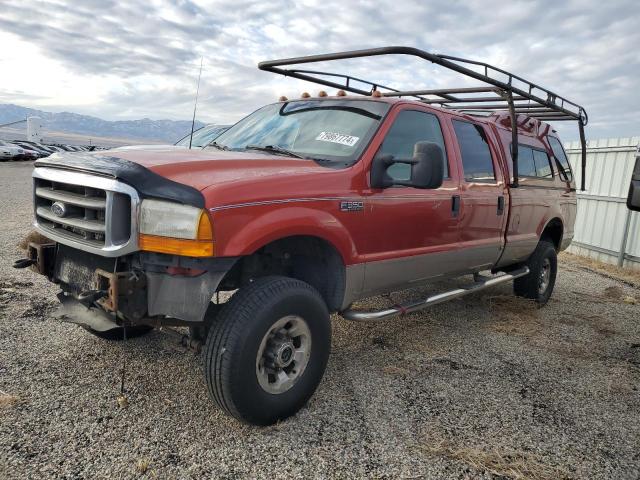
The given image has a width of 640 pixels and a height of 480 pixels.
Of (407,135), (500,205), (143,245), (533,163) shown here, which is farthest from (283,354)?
(533,163)

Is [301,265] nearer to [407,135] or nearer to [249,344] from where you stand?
[249,344]

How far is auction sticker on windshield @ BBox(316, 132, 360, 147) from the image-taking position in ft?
11.5

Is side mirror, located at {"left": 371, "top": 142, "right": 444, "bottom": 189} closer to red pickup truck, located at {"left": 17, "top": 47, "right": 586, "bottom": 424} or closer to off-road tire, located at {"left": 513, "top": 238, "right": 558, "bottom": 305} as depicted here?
red pickup truck, located at {"left": 17, "top": 47, "right": 586, "bottom": 424}

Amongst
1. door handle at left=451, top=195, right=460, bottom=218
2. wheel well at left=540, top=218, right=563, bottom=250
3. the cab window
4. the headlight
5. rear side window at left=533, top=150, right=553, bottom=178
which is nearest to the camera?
the headlight

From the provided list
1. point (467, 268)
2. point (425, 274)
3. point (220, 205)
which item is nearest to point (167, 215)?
point (220, 205)

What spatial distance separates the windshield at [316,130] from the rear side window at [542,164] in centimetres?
285

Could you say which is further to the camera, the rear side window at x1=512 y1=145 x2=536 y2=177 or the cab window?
the rear side window at x1=512 y1=145 x2=536 y2=177

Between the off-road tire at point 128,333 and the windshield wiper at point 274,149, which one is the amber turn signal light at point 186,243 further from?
the off-road tire at point 128,333

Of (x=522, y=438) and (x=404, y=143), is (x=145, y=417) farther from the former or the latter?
(x=404, y=143)

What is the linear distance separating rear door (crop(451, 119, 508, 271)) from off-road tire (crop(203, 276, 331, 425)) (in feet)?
6.51

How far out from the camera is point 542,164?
231 inches

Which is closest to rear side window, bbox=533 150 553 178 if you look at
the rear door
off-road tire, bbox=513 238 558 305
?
off-road tire, bbox=513 238 558 305

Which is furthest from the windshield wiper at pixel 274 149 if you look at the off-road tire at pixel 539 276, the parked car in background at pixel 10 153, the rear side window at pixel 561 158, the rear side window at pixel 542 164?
the parked car in background at pixel 10 153

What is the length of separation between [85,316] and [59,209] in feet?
2.15
